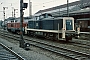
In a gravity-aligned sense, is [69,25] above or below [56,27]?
above

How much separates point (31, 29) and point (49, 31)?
6.31 meters

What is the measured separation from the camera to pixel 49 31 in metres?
21.9

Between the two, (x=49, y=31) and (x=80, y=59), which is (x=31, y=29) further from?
(x=80, y=59)

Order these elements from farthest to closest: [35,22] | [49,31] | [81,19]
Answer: [81,19] < [35,22] < [49,31]

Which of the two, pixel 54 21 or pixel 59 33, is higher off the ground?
pixel 54 21

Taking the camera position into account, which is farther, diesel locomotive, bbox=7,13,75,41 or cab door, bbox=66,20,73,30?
cab door, bbox=66,20,73,30

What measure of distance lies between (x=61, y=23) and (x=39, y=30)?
4.99 metres

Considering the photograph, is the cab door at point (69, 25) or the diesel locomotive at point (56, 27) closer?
the diesel locomotive at point (56, 27)

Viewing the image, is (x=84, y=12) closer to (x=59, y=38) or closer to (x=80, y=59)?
(x=59, y=38)

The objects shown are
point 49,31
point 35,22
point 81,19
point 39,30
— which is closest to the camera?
point 49,31

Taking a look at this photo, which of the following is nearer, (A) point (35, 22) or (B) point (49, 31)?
(B) point (49, 31)

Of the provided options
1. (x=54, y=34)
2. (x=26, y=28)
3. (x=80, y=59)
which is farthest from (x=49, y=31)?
(x=80, y=59)

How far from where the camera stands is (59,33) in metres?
20.1

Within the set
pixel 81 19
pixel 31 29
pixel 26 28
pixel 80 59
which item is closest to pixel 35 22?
pixel 31 29
